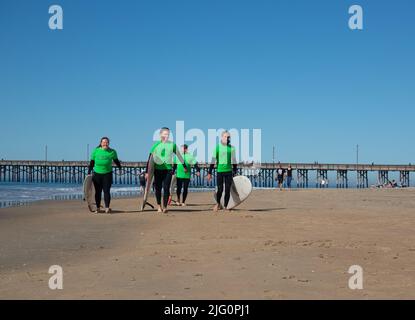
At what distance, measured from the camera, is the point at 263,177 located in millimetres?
70500

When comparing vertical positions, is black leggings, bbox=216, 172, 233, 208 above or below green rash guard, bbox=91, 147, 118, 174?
below

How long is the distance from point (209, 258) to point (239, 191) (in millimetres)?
6797

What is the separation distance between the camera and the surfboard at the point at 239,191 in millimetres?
11875

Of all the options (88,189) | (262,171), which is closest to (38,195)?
(88,189)

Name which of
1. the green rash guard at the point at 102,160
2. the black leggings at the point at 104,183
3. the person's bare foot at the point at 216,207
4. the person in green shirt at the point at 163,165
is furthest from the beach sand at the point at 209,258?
the person's bare foot at the point at 216,207

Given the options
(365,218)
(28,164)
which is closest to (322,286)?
(365,218)

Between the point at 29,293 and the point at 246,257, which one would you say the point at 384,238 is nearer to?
the point at 246,257

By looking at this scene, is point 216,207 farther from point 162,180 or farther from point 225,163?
point 162,180

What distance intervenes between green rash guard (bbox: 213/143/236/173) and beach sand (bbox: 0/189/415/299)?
2.51m

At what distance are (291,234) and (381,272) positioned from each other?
2.66 meters

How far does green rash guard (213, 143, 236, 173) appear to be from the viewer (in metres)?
11.4

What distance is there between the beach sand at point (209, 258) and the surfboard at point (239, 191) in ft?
9.12

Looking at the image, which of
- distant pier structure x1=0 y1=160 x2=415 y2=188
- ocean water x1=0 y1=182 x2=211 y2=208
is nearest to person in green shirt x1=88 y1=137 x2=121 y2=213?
ocean water x1=0 y1=182 x2=211 y2=208

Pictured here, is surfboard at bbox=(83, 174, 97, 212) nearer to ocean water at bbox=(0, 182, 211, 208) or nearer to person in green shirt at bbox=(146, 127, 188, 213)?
person in green shirt at bbox=(146, 127, 188, 213)
